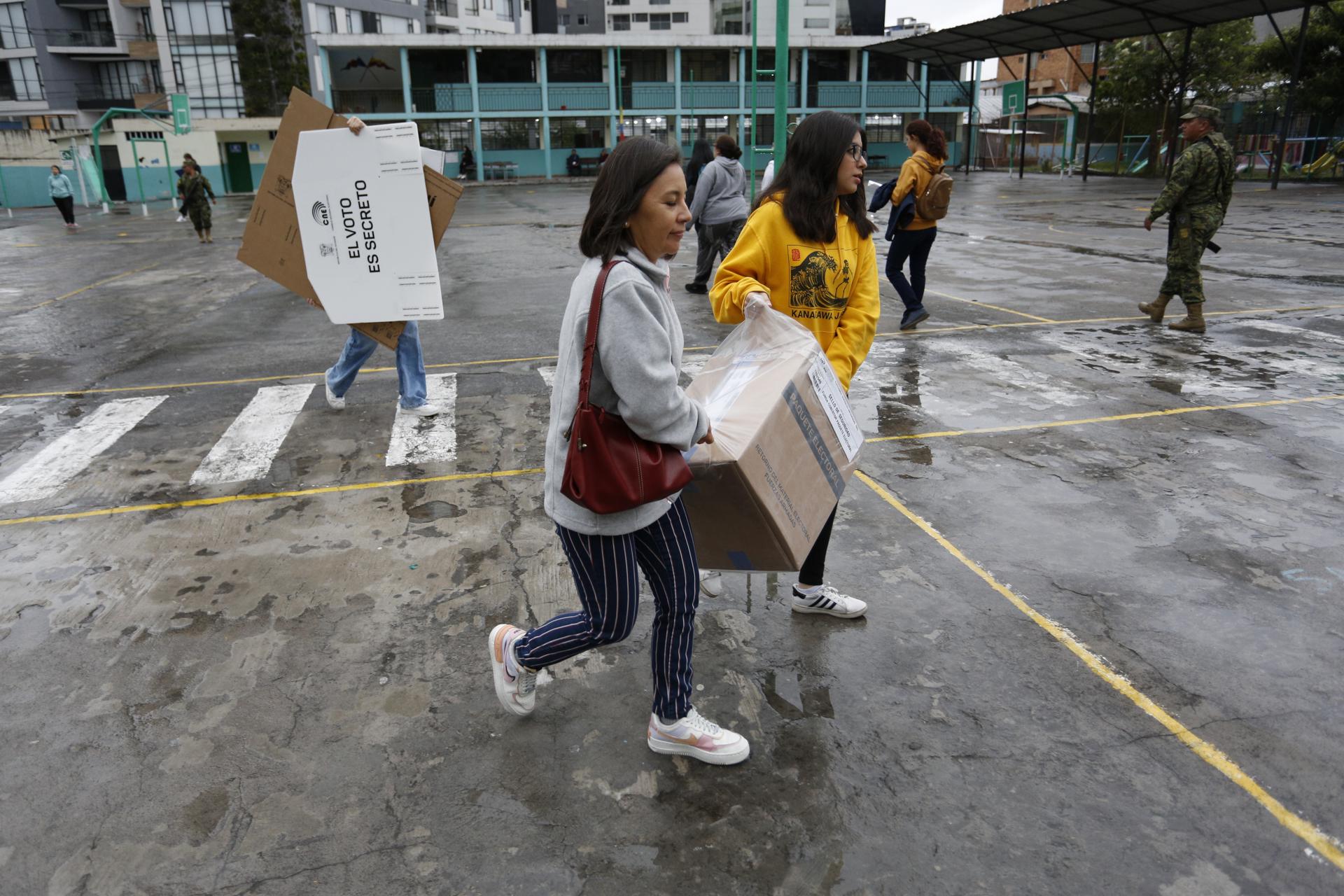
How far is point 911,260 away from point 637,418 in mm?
7649

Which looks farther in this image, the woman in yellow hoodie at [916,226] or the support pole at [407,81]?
the support pole at [407,81]

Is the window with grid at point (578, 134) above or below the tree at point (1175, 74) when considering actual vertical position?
below

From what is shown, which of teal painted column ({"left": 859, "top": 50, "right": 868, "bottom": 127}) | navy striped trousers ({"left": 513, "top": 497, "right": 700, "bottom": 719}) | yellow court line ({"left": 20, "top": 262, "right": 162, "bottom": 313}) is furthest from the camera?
teal painted column ({"left": 859, "top": 50, "right": 868, "bottom": 127})

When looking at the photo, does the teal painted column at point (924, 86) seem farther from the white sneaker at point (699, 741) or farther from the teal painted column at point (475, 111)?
the white sneaker at point (699, 741)

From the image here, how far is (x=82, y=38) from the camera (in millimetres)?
51375

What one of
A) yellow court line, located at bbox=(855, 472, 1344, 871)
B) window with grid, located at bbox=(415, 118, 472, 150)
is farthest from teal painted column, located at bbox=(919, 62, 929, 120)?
yellow court line, located at bbox=(855, 472, 1344, 871)

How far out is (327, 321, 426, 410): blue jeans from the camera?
657cm

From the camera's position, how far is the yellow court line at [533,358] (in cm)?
773

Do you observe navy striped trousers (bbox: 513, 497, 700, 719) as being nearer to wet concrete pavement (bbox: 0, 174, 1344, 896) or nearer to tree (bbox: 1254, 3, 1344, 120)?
wet concrete pavement (bbox: 0, 174, 1344, 896)

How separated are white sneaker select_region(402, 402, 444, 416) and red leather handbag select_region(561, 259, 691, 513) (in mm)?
4604

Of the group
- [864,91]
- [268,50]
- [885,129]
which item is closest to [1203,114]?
[864,91]

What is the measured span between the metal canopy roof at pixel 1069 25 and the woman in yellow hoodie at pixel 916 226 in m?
22.4

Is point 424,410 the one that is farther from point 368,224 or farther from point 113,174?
point 113,174

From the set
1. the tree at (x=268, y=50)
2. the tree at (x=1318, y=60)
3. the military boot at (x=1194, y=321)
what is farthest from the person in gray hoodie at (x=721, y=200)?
the tree at (x=268, y=50)
